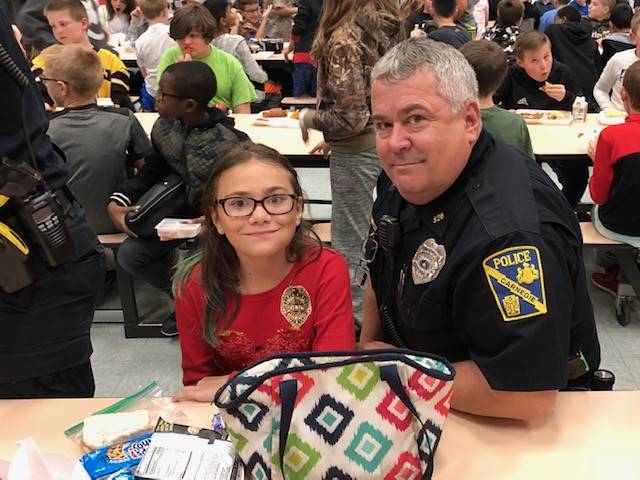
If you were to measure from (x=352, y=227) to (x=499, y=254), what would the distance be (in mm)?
1746

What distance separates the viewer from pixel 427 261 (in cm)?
132

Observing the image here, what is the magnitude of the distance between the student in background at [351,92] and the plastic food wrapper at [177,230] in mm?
658

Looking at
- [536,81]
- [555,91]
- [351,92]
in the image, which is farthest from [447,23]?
[351,92]

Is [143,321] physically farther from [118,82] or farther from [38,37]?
[38,37]

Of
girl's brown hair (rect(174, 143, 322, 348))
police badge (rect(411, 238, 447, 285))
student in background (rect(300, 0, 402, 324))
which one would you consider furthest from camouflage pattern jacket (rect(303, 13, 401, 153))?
police badge (rect(411, 238, 447, 285))

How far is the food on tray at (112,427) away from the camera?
1.21 meters

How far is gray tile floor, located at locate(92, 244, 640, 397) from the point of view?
8.90 ft

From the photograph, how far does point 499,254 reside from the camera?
1178 millimetres

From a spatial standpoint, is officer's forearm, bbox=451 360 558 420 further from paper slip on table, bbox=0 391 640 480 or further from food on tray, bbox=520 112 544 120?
food on tray, bbox=520 112 544 120

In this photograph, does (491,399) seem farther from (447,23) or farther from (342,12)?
(447,23)

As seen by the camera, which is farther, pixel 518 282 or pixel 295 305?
pixel 295 305

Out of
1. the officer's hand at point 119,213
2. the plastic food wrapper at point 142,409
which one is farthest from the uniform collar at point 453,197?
the officer's hand at point 119,213

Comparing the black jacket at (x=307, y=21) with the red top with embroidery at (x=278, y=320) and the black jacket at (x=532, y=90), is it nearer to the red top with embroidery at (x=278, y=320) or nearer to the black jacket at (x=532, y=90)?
the black jacket at (x=532, y=90)

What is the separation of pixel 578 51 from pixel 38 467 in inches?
206
